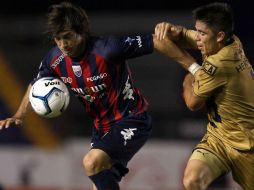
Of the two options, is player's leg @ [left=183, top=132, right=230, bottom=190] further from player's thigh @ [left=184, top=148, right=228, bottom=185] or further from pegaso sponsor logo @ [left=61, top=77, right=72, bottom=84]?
pegaso sponsor logo @ [left=61, top=77, right=72, bottom=84]

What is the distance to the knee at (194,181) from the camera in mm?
5758

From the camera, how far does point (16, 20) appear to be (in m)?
13.6

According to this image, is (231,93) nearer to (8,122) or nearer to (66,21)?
(66,21)

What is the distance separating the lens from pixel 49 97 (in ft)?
20.2

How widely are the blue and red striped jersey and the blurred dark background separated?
4848 mm

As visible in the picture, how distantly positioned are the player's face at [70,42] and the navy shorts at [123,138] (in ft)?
2.31

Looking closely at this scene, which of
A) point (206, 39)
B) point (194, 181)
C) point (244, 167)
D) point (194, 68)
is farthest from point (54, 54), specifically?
point (244, 167)

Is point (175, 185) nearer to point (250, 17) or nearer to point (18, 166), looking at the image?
point (18, 166)

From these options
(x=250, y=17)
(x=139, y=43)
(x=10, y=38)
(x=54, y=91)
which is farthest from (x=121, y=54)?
(x=10, y=38)

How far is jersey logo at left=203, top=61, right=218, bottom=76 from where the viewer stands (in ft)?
18.6

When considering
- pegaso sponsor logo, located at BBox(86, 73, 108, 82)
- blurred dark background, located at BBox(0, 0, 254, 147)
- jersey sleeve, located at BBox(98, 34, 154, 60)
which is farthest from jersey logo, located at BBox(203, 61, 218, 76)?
blurred dark background, located at BBox(0, 0, 254, 147)

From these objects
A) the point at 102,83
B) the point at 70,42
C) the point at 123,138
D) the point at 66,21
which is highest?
the point at 66,21

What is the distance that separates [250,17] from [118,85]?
6388mm

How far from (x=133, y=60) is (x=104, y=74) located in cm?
677
